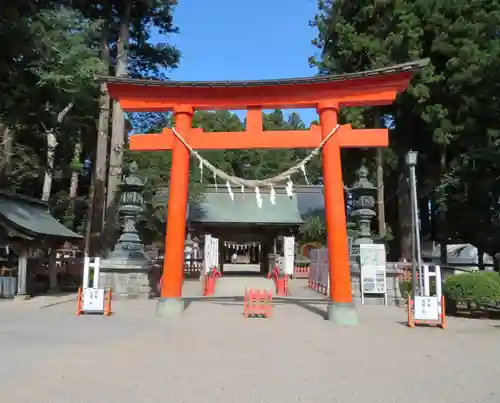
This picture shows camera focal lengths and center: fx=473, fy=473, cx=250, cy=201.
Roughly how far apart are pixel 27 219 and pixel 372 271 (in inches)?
455

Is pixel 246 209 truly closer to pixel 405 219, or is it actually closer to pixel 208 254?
pixel 208 254

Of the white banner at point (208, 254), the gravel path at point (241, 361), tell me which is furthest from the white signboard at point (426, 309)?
the white banner at point (208, 254)

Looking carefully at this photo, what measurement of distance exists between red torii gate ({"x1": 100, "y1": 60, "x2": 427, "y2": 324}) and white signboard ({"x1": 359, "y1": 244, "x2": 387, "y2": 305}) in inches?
159

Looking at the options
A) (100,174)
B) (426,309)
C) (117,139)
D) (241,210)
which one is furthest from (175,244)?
(241,210)

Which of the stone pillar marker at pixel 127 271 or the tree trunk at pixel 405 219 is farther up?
the tree trunk at pixel 405 219

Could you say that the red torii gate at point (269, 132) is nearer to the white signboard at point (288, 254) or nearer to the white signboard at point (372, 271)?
the white signboard at point (372, 271)

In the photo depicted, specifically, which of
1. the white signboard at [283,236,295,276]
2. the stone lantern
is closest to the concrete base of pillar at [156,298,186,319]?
the stone lantern

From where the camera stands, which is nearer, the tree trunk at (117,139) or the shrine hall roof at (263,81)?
the shrine hall roof at (263,81)

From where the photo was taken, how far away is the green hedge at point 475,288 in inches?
444

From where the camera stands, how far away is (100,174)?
20922 millimetres

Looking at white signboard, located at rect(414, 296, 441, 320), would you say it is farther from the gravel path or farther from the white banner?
the white banner

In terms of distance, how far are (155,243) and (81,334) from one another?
1747 cm

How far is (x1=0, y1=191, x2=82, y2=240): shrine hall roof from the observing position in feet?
48.5

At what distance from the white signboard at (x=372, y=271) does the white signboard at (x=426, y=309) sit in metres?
4.20
